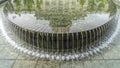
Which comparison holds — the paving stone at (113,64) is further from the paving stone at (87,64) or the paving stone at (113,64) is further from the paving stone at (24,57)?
the paving stone at (24,57)

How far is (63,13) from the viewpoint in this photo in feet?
23.1

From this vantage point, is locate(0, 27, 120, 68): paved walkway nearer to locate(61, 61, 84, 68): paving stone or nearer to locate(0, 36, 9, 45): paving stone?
locate(61, 61, 84, 68): paving stone

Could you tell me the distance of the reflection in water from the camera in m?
6.29

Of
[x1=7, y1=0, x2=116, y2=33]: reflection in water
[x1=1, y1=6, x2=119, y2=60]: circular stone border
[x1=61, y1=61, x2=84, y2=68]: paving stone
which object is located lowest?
[x1=61, y1=61, x2=84, y2=68]: paving stone

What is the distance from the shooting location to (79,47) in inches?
245

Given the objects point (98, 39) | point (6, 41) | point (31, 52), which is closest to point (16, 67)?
point (31, 52)

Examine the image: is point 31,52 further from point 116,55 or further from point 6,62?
point 116,55

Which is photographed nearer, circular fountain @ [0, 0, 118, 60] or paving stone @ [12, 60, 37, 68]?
paving stone @ [12, 60, 37, 68]

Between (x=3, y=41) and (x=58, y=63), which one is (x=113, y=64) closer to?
(x=58, y=63)

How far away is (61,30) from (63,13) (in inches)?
46.5

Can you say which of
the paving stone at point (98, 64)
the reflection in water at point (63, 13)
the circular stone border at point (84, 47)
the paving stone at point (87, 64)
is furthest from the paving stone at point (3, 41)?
the paving stone at point (98, 64)

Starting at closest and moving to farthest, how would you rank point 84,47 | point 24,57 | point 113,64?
point 113,64 < point 24,57 < point 84,47

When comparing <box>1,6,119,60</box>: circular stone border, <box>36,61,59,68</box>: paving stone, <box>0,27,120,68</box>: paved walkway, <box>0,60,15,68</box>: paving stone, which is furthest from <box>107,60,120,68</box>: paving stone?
<box>0,60,15,68</box>: paving stone

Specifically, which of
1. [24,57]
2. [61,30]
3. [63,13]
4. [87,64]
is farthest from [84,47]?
[24,57]
